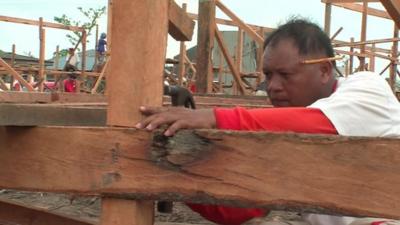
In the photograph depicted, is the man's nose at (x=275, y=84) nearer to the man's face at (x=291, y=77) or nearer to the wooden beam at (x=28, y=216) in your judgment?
the man's face at (x=291, y=77)

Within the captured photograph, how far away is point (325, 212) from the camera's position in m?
1.53

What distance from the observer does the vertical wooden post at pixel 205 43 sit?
21.3 feet

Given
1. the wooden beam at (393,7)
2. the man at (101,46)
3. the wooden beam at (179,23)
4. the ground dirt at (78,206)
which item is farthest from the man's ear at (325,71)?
the man at (101,46)

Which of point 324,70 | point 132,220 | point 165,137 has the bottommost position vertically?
point 132,220

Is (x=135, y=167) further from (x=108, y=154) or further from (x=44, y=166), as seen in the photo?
(x=44, y=166)

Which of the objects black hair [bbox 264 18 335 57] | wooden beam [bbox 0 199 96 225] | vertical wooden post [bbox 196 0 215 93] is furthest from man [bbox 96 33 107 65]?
black hair [bbox 264 18 335 57]

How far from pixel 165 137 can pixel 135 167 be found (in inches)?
4.9

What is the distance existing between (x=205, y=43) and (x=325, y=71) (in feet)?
14.4

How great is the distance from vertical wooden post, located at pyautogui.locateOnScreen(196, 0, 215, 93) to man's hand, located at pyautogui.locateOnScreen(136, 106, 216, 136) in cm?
478

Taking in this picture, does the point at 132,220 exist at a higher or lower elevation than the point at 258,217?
higher

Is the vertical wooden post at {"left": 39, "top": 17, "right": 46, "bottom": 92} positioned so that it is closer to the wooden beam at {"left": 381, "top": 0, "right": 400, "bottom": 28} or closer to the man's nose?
the wooden beam at {"left": 381, "top": 0, "right": 400, "bottom": 28}

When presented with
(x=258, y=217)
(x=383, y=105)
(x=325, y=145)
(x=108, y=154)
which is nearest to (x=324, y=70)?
(x=383, y=105)

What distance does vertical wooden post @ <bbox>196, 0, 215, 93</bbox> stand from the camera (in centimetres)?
649

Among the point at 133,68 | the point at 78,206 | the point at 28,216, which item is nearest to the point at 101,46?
the point at 78,206
